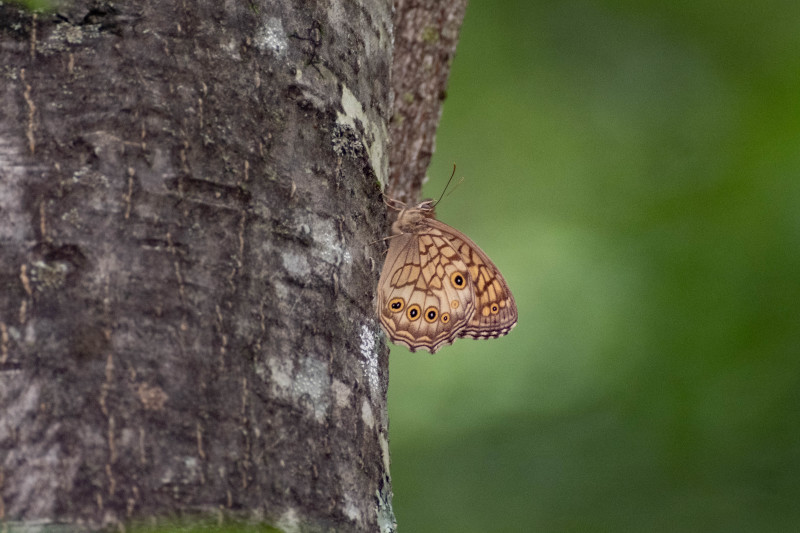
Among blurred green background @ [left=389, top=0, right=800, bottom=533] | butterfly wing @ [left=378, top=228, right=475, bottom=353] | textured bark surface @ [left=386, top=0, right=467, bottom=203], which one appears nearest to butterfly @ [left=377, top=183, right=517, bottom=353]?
butterfly wing @ [left=378, top=228, right=475, bottom=353]

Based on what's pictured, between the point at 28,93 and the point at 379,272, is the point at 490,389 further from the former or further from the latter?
the point at 28,93

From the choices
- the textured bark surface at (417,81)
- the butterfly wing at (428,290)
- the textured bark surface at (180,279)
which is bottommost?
the textured bark surface at (180,279)

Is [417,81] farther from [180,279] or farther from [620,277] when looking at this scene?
[620,277]

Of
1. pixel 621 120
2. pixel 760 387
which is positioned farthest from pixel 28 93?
pixel 621 120

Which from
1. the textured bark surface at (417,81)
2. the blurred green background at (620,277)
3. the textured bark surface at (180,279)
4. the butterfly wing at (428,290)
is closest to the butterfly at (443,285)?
the butterfly wing at (428,290)

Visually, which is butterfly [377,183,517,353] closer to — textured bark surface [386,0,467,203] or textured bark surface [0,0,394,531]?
textured bark surface [386,0,467,203]

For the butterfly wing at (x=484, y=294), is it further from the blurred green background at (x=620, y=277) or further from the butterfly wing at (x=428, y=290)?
the blurred green background at (x=620, y=277)
